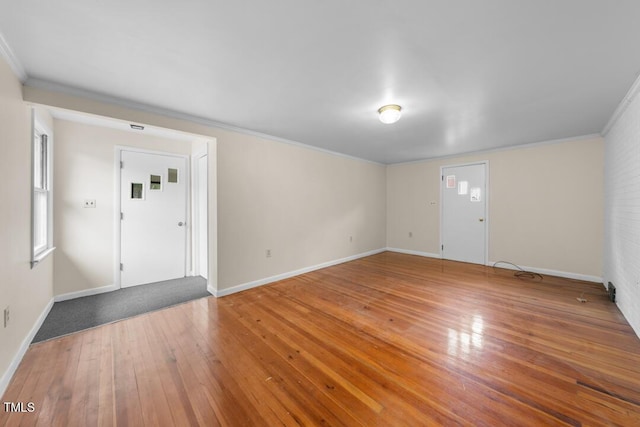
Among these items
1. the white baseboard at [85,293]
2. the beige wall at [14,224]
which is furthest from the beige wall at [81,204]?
the beige wall at [14,224]

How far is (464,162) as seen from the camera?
5.04 m

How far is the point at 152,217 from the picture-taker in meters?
3.82

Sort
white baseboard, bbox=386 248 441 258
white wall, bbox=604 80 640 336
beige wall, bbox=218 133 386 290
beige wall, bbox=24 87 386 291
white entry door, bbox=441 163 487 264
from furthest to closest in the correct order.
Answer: white baseboard, bbox=386 248 441 258, white entry door, bbox=441 163 487 264, beige wall, bbox=218 133 386 290, beige wall, bbox=24 87 386 291, white wall, bbox=604 80 640 336

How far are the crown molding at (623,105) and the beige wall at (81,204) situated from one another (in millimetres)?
5951

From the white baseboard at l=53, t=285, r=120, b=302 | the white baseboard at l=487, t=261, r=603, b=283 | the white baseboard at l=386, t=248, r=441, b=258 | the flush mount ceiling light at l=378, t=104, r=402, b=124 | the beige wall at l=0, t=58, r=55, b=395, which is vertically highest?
the flush mount ceiling light at l=378, t=104, r=402, b=124

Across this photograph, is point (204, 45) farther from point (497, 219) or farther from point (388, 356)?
point (497, 219)

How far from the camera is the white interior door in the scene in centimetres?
389

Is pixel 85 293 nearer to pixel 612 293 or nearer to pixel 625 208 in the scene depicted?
pixel 625 208

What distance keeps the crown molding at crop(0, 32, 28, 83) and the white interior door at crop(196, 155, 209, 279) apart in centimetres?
197

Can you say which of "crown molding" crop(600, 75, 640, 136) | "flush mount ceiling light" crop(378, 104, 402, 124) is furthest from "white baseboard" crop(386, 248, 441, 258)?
"flush mount ceiling light" crop(378, 104, 402, 124)

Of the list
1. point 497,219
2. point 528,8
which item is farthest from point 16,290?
point 497,219

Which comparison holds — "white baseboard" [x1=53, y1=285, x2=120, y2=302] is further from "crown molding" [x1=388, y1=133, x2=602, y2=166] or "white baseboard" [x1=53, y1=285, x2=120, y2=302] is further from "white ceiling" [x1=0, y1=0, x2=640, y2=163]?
"crown molding" [x1=388, y1=133, x2=602, y2=166]

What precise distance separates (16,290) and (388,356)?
3.08 m

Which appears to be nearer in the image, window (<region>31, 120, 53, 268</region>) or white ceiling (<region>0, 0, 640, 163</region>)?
white ceiling (<region>0, 0, 640, 163</region>)
